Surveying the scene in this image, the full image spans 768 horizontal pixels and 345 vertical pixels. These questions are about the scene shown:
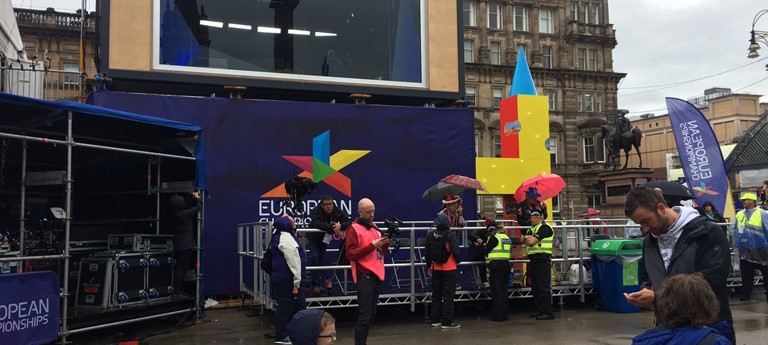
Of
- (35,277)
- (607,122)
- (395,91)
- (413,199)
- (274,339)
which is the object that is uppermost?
(607,122)

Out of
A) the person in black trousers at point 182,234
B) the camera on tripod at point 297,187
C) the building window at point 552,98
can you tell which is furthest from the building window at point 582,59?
the person in black trousers at point 182,234

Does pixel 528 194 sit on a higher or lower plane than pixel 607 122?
lower

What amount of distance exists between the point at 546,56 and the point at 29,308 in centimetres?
5046

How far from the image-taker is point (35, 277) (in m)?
7.44

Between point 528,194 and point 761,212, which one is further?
point 528,194

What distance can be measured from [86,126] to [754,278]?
526 inches

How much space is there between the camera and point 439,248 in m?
9.23

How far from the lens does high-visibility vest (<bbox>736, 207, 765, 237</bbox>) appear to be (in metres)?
12.0

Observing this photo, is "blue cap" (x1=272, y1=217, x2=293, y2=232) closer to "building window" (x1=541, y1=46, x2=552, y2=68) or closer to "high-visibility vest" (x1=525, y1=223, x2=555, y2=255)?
"high-visibility vest" (x1=525, y1=223, x2=555, y2=255)

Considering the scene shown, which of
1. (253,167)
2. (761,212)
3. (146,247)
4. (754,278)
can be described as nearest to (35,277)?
(146,247)

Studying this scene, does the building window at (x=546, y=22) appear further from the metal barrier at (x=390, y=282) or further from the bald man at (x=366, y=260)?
the bald man at (x=366, y=260)

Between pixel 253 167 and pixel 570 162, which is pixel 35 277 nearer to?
pixel 253 167

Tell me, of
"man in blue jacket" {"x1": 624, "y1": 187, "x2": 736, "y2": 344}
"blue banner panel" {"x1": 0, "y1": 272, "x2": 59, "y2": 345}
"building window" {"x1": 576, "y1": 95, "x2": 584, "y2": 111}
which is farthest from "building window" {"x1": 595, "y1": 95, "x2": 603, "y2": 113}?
"man in blue jacket" {"x1": 624, "y1": 187, "x2": 736, "y2": 344}

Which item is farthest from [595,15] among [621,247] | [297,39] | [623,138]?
[621,247]
